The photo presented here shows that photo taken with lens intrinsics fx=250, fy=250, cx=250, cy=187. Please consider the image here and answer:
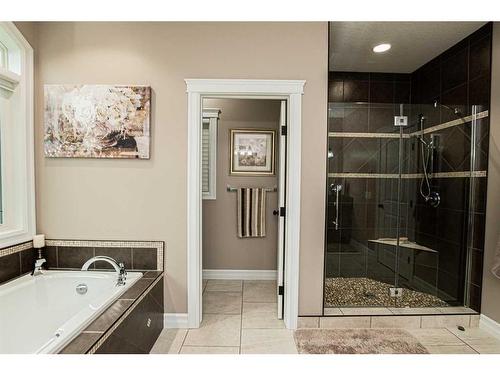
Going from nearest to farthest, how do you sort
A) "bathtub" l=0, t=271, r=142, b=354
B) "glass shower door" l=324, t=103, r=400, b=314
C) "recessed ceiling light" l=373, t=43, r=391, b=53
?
"bathtub" l=0, t=271, r=142, b=354 → "glass shower door" l=324, t=103, r=400, b=314 → "recessed ceiling light" l=373, t=43, r=391, b=53

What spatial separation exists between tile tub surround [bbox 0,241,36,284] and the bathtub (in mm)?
78

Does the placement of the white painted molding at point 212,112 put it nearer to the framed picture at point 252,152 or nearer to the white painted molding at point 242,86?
the framed picture at point 252,152

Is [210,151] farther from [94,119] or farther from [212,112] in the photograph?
[94,119]

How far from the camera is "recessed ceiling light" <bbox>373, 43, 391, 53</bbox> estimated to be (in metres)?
2.58

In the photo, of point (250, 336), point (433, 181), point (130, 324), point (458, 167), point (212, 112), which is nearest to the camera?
→ point (130, 324)

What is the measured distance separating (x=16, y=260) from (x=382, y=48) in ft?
12.6

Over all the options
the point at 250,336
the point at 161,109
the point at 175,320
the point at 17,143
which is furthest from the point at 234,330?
the point at 17,143

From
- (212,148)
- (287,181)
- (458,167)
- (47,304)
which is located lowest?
(47,304)

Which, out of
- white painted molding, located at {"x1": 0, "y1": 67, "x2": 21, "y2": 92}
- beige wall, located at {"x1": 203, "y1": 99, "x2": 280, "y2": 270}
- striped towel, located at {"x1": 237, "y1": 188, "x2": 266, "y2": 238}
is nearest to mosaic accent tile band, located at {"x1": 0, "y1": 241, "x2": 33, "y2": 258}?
white painted molding, located at {"x1": 0, "y1": 67, "x2": 21, "y2": 92}

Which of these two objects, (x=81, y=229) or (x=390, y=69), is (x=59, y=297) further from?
(x=390, y=69)

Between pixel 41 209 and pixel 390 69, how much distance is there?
396 cm

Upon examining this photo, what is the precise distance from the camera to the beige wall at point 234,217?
308 centimetres

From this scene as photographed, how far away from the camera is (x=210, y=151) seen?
3080 millimetres

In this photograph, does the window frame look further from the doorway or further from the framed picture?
the framed picture
